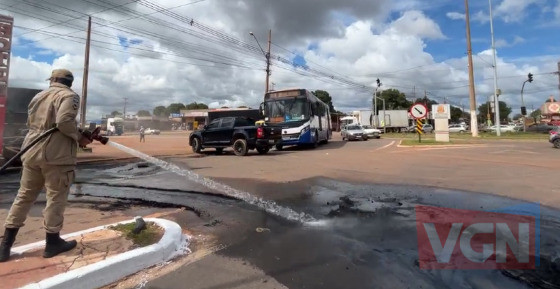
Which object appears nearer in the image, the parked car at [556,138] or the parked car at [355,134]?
the parked car at [556,138]

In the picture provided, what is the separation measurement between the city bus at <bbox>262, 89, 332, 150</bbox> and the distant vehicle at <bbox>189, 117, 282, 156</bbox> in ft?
5.28

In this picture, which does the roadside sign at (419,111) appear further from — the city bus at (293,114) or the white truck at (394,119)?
the white truck at (394,119)

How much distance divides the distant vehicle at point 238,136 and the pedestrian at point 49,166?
1286 cm

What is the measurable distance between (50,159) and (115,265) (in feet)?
4.00

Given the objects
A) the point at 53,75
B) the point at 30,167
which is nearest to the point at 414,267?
the point at 30,167

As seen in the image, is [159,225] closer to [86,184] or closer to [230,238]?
[230,238]

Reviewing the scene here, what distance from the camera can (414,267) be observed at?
3605 mm

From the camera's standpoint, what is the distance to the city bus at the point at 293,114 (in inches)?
760

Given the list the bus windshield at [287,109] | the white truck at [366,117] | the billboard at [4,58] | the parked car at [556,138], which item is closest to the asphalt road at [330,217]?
the billboard at [4,58]

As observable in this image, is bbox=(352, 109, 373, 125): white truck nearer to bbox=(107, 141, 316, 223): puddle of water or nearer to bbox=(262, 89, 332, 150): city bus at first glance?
bbox=(262, 89, 332, 150): city bus

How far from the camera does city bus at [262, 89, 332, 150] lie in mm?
19297

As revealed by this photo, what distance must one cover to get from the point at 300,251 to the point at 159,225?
1.83 meters

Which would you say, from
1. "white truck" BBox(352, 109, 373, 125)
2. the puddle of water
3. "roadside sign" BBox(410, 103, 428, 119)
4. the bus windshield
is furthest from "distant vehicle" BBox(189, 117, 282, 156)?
"white truck" BBox(352, 109, 373, 125)

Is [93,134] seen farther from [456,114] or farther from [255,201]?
[456,114]
